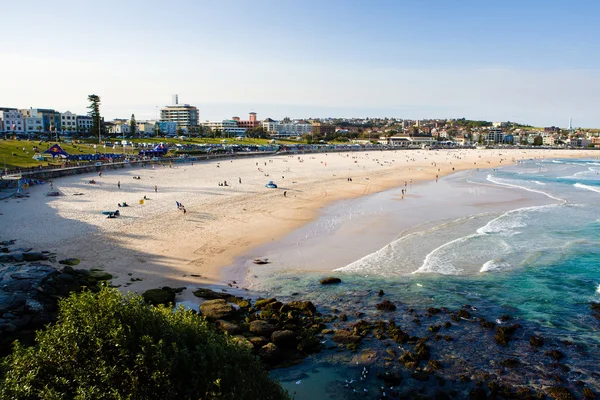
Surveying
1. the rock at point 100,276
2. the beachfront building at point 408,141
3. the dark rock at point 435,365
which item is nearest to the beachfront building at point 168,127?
the beachfront building at point 408,141

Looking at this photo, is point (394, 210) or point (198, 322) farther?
point (394, 210)

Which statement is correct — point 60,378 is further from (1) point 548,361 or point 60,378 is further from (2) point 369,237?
(2) point 369,237

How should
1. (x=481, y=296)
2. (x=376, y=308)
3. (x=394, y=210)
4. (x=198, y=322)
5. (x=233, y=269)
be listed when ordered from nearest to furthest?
(x=198, y=322) < (x=376, y=308) < (x=481, y=296) < (x=233, y=269) < (x=394, y=210)

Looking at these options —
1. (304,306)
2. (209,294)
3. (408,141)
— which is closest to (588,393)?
(304,306)

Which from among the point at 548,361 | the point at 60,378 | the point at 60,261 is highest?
the point at 60,378

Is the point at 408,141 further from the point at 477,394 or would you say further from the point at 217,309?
the point at 477,394

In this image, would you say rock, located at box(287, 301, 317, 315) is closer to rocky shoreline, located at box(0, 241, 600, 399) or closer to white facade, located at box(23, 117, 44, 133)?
rocky shoreline, located at box(0, 241, 600, 399)

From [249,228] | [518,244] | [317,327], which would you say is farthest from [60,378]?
[518,244]
